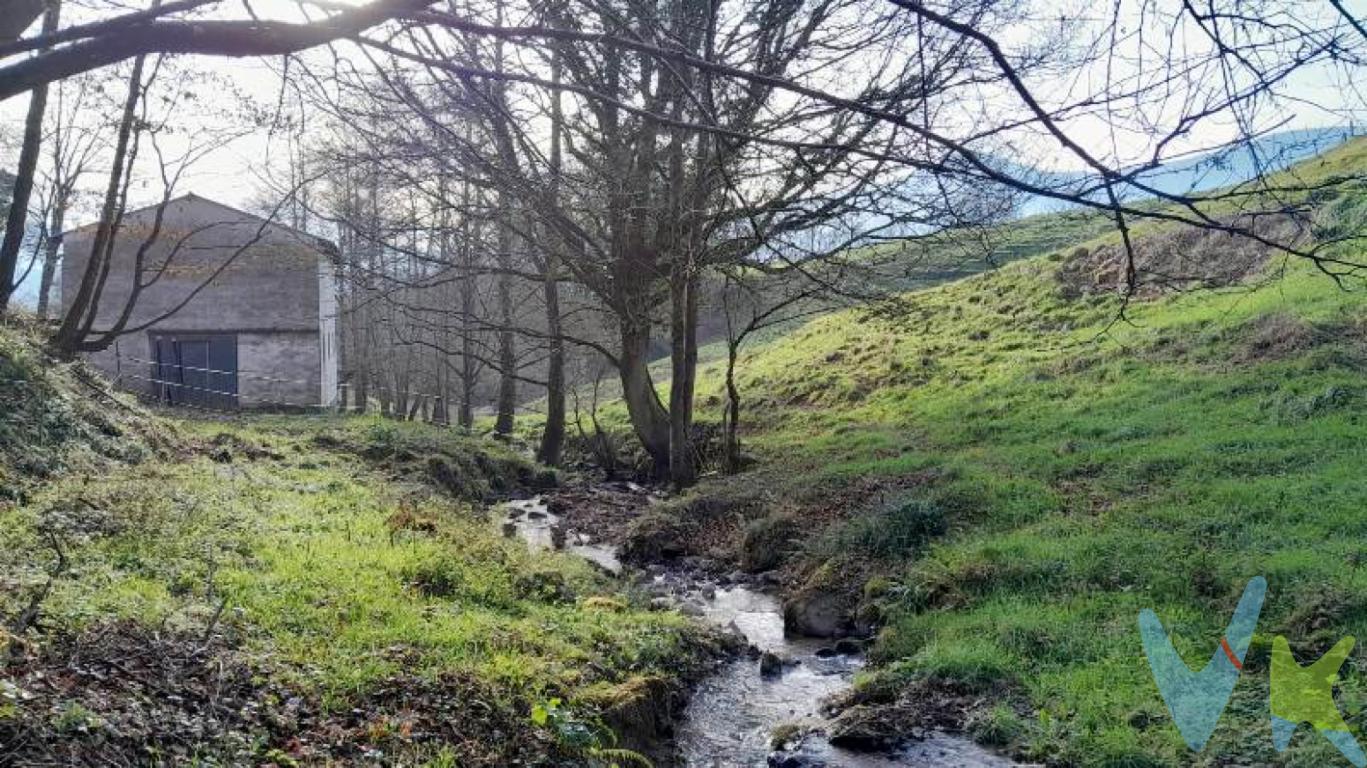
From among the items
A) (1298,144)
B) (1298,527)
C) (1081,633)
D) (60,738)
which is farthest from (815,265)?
(60,738)

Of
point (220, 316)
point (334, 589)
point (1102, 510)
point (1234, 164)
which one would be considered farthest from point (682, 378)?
point (220, 316)

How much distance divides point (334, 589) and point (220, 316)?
25.9 m

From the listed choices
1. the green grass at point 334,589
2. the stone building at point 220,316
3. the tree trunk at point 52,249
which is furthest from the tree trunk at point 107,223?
the stone building at point 220,316

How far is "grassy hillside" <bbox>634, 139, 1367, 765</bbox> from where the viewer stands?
22.3 feet

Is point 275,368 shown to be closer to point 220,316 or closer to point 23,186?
point 220,316

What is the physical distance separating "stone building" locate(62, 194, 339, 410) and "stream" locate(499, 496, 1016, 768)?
21.9 meters

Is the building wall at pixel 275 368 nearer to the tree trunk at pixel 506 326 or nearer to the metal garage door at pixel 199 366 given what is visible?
the metal garage door at pixel 199 366

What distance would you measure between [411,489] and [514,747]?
942 centimetres

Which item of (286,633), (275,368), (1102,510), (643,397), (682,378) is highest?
(275,368)

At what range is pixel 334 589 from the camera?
7066mm

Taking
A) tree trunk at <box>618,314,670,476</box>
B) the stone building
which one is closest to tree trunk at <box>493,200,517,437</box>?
tree trunk at <box>618,314,670,476</box>

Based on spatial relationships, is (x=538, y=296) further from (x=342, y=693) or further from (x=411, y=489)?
(x=342, y=693)

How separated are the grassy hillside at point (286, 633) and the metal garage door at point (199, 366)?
19302 mm

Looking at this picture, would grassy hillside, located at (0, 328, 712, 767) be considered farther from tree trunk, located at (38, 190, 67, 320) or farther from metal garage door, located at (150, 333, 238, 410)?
metal garage door, located at (150, 333, 238, 410)
